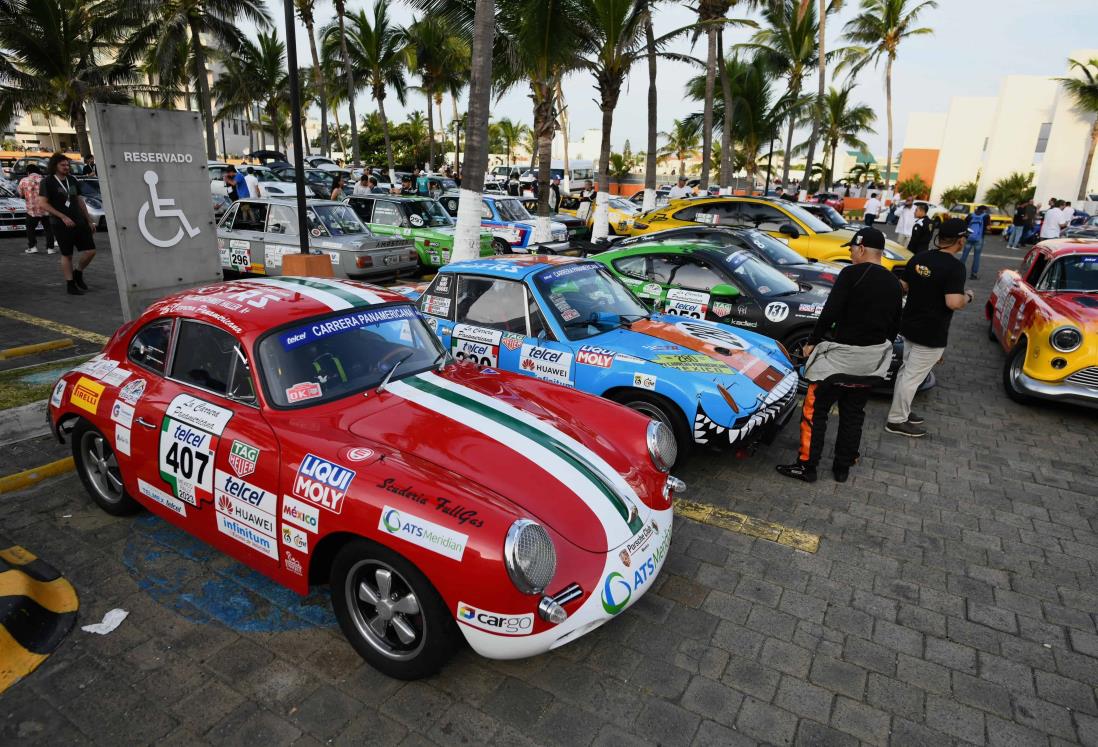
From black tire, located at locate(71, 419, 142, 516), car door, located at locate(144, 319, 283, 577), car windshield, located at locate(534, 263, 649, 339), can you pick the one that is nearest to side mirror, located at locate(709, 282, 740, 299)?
car windshield, located at locate(534, 263, 649, 339)

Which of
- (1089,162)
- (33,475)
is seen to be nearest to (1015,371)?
(33,475)

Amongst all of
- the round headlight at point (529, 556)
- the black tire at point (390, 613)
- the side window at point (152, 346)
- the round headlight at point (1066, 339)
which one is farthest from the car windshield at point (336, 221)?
the round headlight at point (1066, 339)

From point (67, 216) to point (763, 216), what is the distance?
38.0ft

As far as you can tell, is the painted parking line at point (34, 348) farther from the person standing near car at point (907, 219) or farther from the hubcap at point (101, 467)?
the person standing near car at point (907, 219)

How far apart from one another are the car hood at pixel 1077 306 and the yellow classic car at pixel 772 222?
326cm

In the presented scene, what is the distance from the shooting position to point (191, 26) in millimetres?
24859

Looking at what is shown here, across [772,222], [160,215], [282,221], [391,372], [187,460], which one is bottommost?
[187,460]

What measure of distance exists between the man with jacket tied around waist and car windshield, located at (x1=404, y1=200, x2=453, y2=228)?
9.51 meters

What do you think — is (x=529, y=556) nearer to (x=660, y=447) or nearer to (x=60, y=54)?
(x=660, y=447)

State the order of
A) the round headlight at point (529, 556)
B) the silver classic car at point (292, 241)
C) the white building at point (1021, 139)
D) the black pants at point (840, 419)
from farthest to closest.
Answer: the white building at point (1021, 139)
the silver classic car at point (292, 241)
the black pants at point (840, 419)
the round headlight at point (529, 556)

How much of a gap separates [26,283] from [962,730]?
556 inches

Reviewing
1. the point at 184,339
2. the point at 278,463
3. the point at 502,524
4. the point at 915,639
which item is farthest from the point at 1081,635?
the point at 184,339

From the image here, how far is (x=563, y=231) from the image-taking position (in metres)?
14.1

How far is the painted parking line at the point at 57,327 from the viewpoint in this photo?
7832 millimetres
